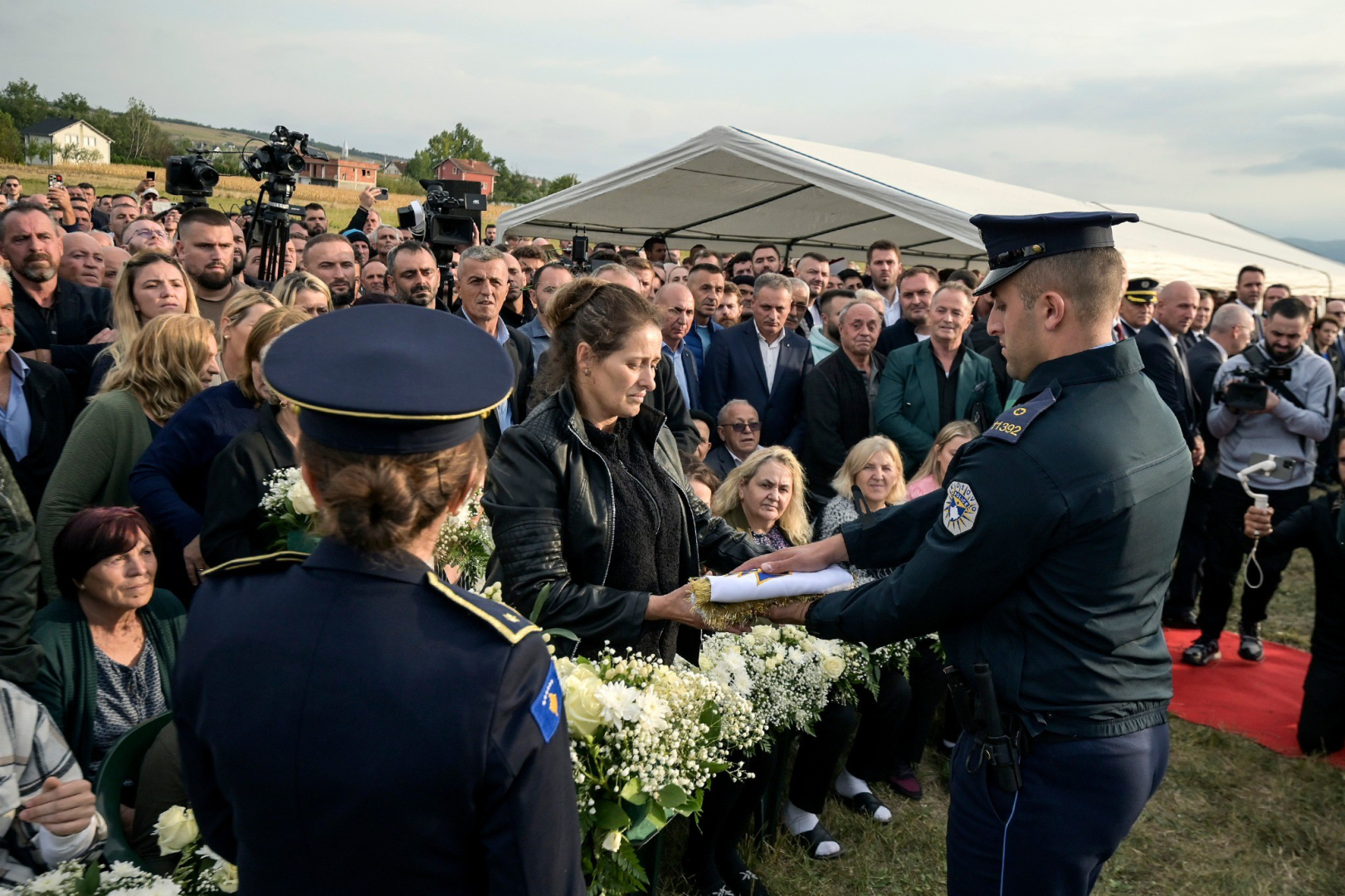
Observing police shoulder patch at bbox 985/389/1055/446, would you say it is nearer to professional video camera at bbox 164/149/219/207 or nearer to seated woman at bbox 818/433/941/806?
seated woman at bbox 818/433/941/806

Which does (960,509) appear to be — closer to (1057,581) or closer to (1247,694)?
(1057,581)

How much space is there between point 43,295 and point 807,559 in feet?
14.8

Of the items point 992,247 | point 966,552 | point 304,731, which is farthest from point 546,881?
point 992,247

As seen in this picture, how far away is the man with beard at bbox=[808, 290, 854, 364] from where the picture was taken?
6984 millimetres

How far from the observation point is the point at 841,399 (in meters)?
5.93

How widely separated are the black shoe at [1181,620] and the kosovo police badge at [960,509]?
552 centimetres

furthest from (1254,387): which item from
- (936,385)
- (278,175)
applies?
(278,175)

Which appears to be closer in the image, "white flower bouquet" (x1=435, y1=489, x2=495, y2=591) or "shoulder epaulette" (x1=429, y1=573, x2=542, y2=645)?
"shoulder epaulette" (x1=429, y1=573, x2=542, y2=645)

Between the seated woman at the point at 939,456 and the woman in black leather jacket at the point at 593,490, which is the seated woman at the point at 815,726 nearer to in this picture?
the seated woman at the point at 939,456

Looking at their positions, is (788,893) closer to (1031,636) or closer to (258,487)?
(1031,636)

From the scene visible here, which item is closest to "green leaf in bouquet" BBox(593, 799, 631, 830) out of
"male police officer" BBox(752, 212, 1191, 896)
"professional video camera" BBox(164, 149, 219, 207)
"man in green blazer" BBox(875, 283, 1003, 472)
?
"male police officer" BBox(752, 212, 1191, 896)

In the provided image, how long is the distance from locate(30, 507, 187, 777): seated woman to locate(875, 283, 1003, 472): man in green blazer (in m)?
4.04

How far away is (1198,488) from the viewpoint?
7051 millimetres

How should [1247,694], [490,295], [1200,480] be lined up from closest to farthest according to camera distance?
1. [490,295]
2. [1247,694]
3. [1200,480]
